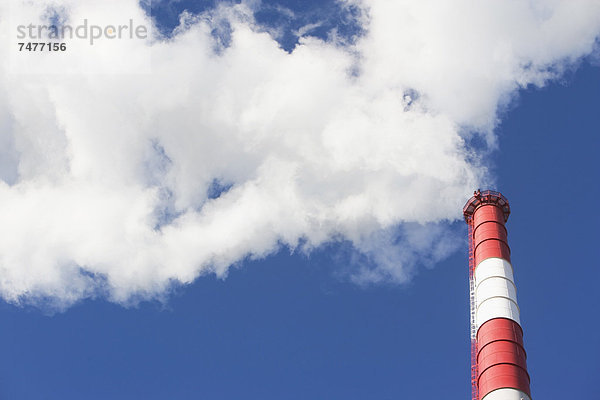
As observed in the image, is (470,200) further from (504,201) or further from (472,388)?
(472,388)

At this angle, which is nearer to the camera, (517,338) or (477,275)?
(517,338)

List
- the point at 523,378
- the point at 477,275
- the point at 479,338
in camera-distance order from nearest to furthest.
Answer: the point at 523,378
the point at 479,338
the point at 477,275

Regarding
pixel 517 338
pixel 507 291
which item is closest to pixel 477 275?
pixel 507 291

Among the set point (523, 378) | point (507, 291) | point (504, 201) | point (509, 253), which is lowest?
point (523, 378)

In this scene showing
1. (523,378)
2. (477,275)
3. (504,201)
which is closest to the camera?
(523,378)

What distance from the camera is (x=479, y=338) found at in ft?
167

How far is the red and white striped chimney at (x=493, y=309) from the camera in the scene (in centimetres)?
4700

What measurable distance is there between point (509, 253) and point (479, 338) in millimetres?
8277

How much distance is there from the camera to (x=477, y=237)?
5716 cm

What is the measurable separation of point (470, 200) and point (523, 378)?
701 inches

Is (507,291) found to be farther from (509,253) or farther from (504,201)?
(504,201)

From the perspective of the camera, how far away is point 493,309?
51.2 metres

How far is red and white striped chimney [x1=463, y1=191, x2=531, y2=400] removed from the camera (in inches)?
1850

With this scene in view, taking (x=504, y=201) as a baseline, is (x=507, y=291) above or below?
below
